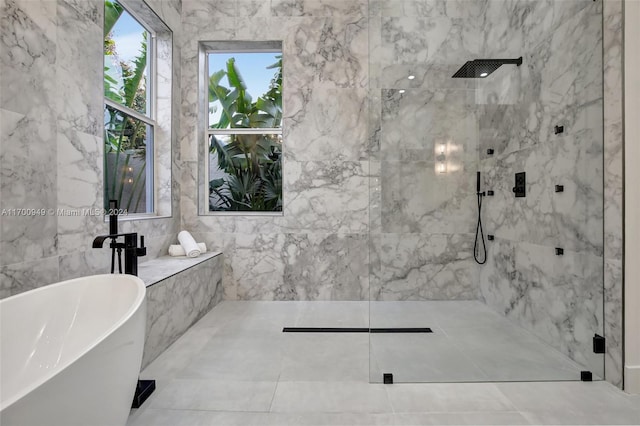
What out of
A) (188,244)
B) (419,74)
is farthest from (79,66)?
(419,74)

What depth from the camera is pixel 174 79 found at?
10.3 feet

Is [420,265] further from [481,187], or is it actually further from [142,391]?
[142,391]

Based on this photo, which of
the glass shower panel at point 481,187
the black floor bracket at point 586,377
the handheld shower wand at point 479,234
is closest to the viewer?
the black floor bracket at point 586,377

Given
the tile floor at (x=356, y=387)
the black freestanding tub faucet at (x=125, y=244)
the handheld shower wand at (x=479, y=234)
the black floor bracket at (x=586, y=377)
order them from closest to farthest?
the tile floor at (x=356, y=387) → the black freestanding tub faucet at (x=125, y=244) → the black floor bracket at (x=586, y=377) → the handheld shower wand at (x=479, y=234)

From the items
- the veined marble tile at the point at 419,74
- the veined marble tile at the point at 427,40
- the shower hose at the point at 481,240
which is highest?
the veined marble tile at the point at 427,40

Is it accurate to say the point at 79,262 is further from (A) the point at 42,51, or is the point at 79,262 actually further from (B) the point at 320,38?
(B) the point at 320,38

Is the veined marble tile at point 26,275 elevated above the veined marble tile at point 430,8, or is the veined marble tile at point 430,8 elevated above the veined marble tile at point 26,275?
the veined marble tile at point 430,8

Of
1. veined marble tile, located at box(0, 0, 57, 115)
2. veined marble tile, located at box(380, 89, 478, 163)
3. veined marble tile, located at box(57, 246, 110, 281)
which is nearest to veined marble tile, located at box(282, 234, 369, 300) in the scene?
veined marble tile, located at box(380, 89, 478, 163)

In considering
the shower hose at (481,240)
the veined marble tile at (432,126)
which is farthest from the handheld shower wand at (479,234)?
the veined marble tile at (432,126)

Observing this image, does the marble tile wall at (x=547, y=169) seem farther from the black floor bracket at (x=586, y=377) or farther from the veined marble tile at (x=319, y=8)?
the veined marble tile at (x=319, y=8)

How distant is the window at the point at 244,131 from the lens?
11.4 feet

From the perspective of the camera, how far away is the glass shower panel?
187 cm

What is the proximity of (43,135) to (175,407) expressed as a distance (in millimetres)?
1553

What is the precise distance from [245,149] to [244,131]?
7.5 inches
